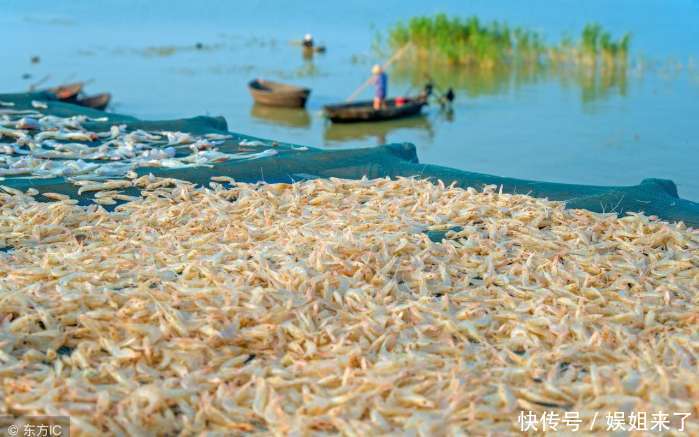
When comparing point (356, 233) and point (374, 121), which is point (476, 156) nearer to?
point (374, 121)

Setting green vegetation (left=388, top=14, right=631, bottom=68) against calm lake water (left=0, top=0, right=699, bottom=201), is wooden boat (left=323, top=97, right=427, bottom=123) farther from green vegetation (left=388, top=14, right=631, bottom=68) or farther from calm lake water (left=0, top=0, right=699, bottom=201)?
green vegetation (left=388, top=14, right=631, bottom=68)

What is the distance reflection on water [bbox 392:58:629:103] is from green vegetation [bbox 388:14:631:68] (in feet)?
0.52

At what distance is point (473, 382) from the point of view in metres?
2.21

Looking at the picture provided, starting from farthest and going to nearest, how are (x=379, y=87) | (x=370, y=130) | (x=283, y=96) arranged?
(x=283, y=96)
(x=379, y=87)
(x=370, y=130)

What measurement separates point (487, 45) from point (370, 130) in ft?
18.3

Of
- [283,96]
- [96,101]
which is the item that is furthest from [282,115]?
[96,101]

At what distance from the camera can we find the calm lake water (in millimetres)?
10117

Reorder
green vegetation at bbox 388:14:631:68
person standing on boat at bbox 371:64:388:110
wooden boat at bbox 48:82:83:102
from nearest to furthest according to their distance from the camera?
wooden boat at bbox 48:82:83:102 < person standing on boat at bbox 371:64:388:110 < green vegetation at bbox 388:14:631:68

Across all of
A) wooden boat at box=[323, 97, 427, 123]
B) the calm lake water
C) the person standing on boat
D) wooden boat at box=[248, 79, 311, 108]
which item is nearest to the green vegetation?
the calm lake water

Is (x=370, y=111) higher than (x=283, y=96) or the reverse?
the reverse

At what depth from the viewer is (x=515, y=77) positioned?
16.0 metres

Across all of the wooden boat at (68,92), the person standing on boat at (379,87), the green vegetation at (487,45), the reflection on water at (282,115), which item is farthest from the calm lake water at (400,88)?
the wooden boat at (68,92)

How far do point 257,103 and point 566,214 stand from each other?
9.34m

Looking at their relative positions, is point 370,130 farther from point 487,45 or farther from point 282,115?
point 487,45
